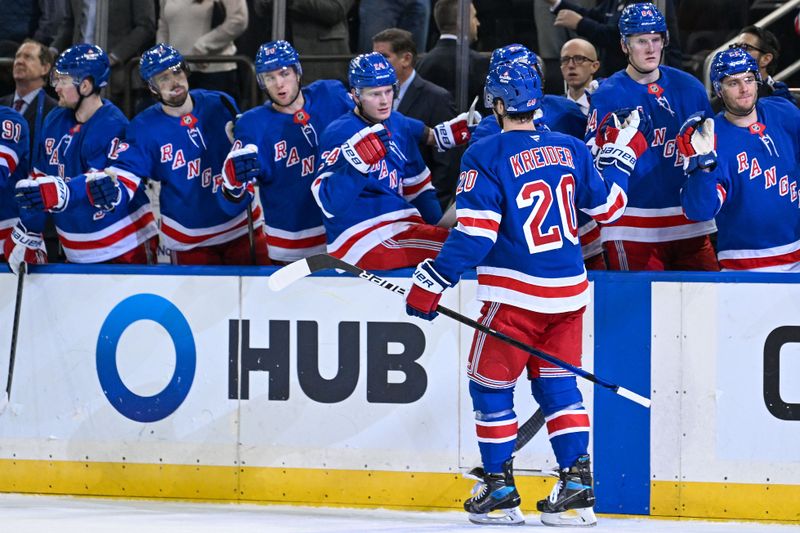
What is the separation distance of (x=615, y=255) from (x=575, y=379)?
0.71 metres

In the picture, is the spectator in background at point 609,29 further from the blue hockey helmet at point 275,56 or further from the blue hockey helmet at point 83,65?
the blue hockey helmet at point 83,65

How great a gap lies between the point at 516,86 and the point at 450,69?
1.54m

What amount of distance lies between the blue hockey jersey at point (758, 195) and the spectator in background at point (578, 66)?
0.74 m

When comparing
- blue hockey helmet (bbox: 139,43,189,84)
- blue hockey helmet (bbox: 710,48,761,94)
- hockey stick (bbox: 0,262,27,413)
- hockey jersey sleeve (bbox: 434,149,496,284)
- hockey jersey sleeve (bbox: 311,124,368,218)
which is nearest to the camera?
hockey jersey sleeve (bbox: 434,149,496,284)

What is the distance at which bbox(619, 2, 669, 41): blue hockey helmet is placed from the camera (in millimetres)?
4297

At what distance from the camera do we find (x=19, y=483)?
14.8 ft

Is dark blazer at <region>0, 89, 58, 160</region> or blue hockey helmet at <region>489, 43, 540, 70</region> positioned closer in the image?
blue hockey helmet at <region>489, 43, 540, 70</region>

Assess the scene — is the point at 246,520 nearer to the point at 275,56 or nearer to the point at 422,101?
the point at 275,56

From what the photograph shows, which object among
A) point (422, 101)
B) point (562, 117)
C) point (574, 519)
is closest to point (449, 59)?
point (422, 101)

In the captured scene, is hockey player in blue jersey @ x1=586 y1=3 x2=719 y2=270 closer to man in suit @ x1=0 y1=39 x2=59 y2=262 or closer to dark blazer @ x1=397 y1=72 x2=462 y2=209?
dark blazer @ x1=397 y1=72 x2=462 y2=209

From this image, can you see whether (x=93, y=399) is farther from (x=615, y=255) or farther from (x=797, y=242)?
(x=797, y=242)

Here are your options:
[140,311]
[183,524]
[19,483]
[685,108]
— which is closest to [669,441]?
[685,108]

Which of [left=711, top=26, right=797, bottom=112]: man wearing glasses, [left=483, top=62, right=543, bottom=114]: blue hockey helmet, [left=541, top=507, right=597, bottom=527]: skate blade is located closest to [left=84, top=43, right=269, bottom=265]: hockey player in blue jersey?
[left=483, top=62, right=543, bottom=114]: blue hockey helmet

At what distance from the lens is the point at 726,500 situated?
4.02 metres
